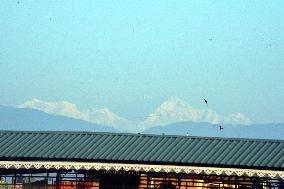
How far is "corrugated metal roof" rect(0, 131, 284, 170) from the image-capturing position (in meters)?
48.6

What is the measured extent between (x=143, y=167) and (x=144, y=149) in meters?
1.93

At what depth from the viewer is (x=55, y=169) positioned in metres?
53.4

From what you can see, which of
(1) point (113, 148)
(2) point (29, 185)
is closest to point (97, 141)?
(1) point (113, 148)

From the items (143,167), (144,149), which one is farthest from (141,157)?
(144,149)

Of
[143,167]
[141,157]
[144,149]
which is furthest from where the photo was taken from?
[144,149]

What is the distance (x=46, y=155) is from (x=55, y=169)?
2.79 meters

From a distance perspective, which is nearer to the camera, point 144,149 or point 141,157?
point 141,157

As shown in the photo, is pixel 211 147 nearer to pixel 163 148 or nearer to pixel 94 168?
pixel 163 148

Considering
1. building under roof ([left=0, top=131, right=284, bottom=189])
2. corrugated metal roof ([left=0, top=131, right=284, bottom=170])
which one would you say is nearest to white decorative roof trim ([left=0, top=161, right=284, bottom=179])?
building under roof ([left=0, top=131, right=284, bottom=189])

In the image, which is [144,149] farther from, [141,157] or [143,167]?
[143,167]

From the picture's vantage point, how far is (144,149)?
50750 mm

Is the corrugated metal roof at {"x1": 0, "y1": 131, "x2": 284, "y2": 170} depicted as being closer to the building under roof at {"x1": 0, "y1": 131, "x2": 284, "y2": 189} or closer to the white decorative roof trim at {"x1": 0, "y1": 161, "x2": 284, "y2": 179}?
the building under roof at {"x1": 0, "y1": 131, "x2": 284, "y2": 189}

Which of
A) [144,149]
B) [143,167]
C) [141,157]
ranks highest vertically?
[144,149]

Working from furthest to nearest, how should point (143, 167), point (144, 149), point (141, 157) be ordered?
1. point (144, 149)
2. point (141, 157)
3. point (143, 167)
